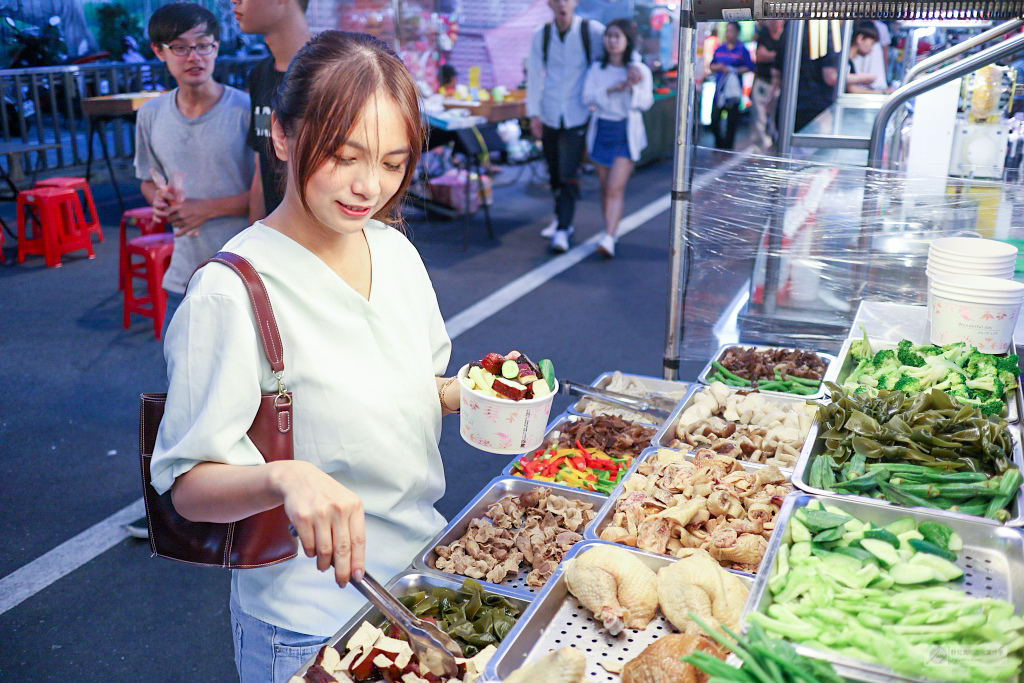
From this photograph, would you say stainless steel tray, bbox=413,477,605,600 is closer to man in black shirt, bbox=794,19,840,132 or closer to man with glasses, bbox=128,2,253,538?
man with glasses, bbox=128,2,253,538

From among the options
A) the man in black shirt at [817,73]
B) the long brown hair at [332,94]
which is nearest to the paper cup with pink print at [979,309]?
the long brown hair at [332,94]

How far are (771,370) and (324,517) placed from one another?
7.94ft

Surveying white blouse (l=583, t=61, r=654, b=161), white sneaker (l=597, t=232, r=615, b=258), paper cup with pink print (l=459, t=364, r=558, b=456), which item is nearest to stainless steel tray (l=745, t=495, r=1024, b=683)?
paper cup with pink print (l=459, t=364, r=558, b=456)

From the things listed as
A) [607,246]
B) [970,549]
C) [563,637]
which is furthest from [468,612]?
[607,246]

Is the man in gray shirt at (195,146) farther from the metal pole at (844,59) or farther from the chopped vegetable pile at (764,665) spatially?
the metal pole at (844,59)

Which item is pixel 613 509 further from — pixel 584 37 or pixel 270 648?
pixel 584 37

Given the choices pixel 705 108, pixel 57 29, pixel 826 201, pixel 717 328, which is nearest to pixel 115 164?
pixel 57 29

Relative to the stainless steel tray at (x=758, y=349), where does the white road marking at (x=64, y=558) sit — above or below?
below

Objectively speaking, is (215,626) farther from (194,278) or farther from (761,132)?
(761,132)

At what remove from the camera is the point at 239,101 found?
3.38 meters

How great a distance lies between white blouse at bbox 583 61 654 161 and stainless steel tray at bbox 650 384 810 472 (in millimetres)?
5443

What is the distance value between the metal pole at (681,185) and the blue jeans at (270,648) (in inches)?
85.7

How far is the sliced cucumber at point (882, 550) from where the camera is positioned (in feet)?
5.25

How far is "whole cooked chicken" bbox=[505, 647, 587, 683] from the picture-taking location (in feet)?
4.58
